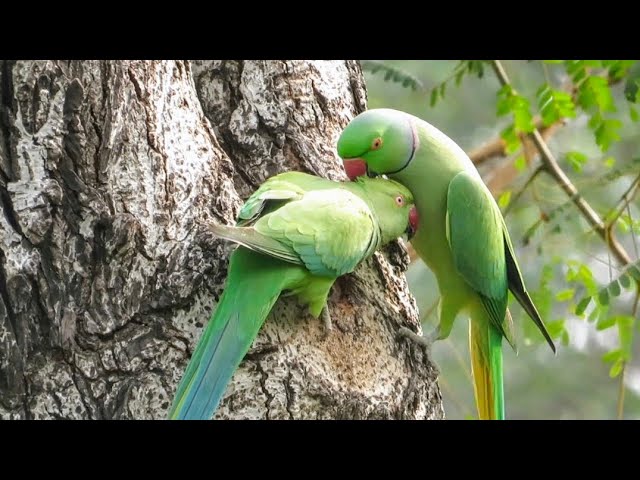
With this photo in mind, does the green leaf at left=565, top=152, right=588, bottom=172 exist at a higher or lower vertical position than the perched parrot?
lower

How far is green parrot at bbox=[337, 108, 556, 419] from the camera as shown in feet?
8.03

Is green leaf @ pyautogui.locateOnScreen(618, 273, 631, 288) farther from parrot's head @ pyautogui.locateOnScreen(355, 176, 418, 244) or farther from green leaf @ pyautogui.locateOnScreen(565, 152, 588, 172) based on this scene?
A: green leaf @ pyautogui.locateOnScreen(565, 152, 588, 172)

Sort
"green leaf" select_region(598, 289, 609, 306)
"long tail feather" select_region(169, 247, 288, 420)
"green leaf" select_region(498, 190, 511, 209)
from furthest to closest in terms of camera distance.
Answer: "green leaf" select_region(498, 190, 511, 209) < "green leaf" select_region(598, 289, 609, 306) < "long tail feather" select_region(169, 247, 288, 420)

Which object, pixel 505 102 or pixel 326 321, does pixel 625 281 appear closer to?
pixel 505 102

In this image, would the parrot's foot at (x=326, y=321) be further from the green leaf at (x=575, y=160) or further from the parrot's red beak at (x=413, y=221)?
the green leaf at (x=575, y=160)

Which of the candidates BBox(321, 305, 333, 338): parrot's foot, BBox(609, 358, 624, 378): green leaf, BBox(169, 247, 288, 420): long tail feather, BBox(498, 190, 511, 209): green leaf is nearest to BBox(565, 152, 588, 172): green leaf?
BBox(498, 190, 511, 209): green leaf

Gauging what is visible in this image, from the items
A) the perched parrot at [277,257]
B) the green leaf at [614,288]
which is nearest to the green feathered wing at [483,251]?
the perched parrot at [277,257]

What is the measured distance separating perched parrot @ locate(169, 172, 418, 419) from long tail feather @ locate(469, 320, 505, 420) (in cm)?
58

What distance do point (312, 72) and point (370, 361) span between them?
874 mm

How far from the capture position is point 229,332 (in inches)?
76.4

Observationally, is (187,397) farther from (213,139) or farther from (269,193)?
(213,139)

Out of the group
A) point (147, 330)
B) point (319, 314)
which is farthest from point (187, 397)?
point (319, 314)

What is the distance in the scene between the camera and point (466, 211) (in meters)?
2.46
